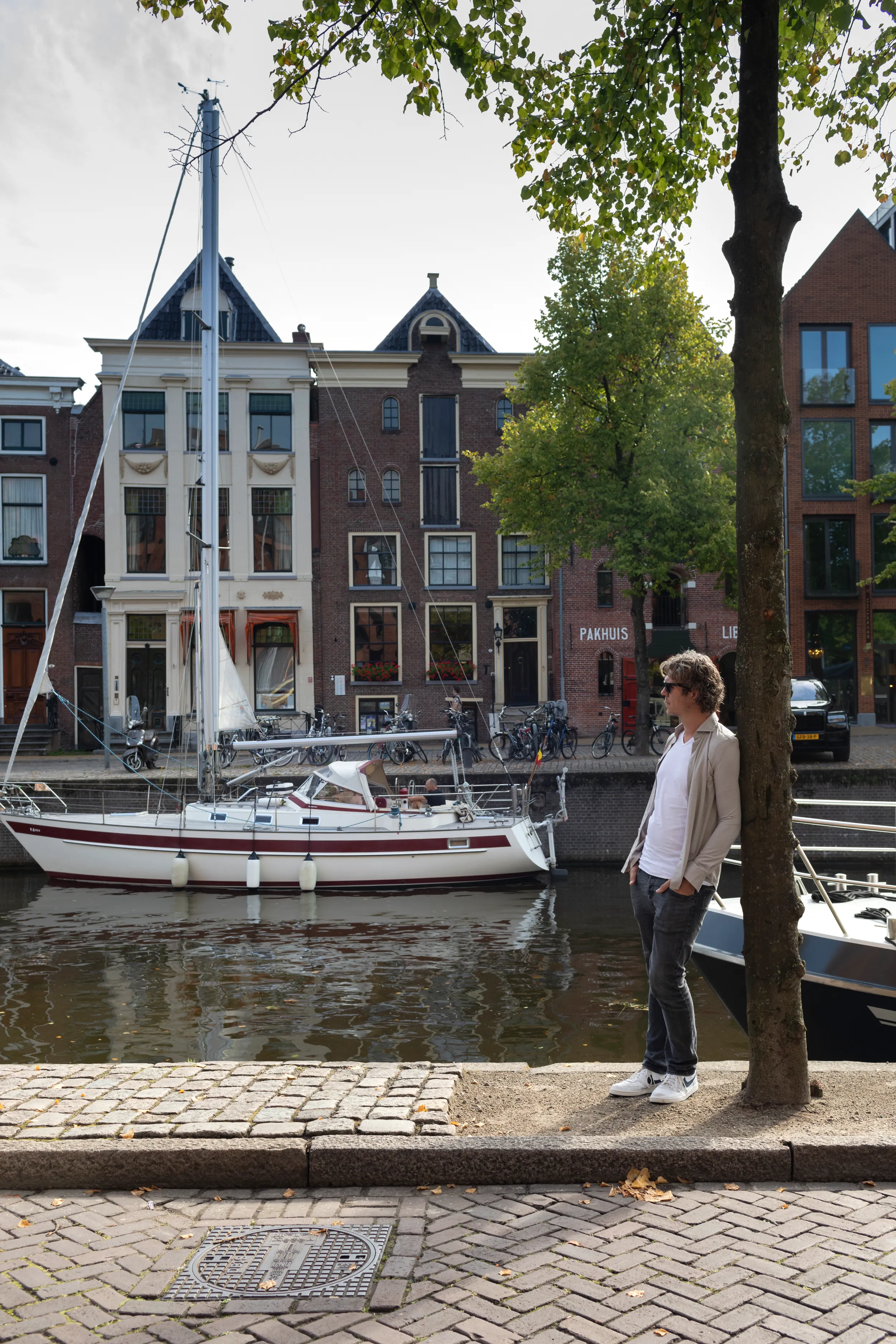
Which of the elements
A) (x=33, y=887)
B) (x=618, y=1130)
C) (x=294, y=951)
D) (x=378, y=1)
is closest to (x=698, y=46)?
(x=378, y=1)

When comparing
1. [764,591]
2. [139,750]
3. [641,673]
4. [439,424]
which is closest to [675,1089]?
[764,591]

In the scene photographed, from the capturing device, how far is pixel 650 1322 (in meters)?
3.11

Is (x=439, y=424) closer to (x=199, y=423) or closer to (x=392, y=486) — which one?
(x=392, y=486)

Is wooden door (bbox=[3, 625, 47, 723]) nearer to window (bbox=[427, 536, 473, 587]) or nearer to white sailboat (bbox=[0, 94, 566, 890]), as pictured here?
window (bbox=[427, 536, 473, 587])

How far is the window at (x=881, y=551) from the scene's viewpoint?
32406 millimetres

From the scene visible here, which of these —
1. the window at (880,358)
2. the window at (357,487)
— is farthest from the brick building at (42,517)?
the window at (880,358)

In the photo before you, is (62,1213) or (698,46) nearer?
(62,1213)

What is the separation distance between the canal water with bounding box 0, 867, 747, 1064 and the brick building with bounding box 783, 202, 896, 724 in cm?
1701

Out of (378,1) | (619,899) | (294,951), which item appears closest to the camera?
(378,1)

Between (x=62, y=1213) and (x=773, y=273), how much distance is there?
15.8ft

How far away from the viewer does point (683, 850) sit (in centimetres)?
488

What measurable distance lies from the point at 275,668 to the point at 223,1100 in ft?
93.6

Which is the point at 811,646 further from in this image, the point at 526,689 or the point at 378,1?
the point at 378,1

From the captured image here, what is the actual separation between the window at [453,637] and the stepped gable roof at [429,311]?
8.31 meters
